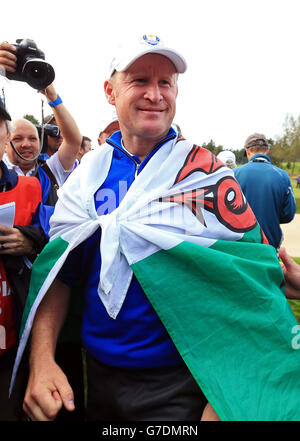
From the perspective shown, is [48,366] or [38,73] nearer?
[48,366]

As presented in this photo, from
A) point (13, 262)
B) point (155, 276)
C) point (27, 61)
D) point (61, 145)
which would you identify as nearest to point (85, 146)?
point (61, 145)

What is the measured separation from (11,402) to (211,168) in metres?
1.62

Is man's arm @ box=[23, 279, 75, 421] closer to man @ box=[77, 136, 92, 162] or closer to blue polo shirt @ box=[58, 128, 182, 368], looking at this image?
blue polo shirt @ box=[58, 128, 182, 368]

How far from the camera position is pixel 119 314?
1.35 metres

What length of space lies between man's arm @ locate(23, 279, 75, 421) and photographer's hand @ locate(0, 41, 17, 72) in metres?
1.37

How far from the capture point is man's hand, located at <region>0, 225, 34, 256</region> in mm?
1572

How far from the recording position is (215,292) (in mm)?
1281

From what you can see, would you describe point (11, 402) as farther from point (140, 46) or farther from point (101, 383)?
point (140, 46)

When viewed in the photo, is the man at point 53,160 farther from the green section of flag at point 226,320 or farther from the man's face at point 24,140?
the green section of flag at point 226,320

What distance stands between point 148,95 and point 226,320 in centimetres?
99

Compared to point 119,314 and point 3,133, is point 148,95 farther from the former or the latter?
point 119,314

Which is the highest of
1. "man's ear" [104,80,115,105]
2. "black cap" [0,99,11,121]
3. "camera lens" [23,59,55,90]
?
"camera lens" [23,59,55,90]

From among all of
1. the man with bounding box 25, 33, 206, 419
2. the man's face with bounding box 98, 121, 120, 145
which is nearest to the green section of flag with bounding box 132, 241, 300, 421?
the man with bounding box 25, 33, 206, 419
